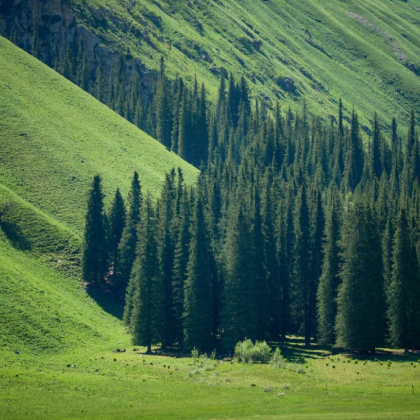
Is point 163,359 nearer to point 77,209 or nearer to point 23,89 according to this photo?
point 77,209

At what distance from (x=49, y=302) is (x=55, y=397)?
2999 cm

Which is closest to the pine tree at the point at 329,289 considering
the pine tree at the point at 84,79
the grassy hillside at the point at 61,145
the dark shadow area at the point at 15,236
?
the dark shadow area at the point at 15,236

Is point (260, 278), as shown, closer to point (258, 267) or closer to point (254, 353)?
point (258, 267)

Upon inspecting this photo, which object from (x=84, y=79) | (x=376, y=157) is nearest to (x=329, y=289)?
(x=376, y=157)

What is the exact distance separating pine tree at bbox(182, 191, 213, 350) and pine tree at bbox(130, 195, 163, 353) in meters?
2.89

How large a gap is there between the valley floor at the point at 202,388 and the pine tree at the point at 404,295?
9.14 feet

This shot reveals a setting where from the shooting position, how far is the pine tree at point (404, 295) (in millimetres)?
69250

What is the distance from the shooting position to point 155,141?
160000 millimetres

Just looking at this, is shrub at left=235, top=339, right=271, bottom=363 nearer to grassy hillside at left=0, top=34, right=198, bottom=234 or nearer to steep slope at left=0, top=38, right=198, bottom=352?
steep slope at left=0, top=38, right=198, bottom=352

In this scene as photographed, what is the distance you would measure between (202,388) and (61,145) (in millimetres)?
81570

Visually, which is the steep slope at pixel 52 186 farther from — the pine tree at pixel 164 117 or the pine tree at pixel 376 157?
the pine tree at pixel 376 157

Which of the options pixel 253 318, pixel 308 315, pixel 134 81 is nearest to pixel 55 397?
pixel 253 318

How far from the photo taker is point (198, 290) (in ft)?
241

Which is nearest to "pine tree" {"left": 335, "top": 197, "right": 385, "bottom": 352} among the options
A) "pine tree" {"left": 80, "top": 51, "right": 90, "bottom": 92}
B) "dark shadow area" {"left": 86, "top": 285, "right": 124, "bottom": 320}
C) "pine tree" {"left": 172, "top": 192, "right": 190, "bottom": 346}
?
"pine tree" {"left": 172, "top": 192, "right": 190, "bottom": 346}
